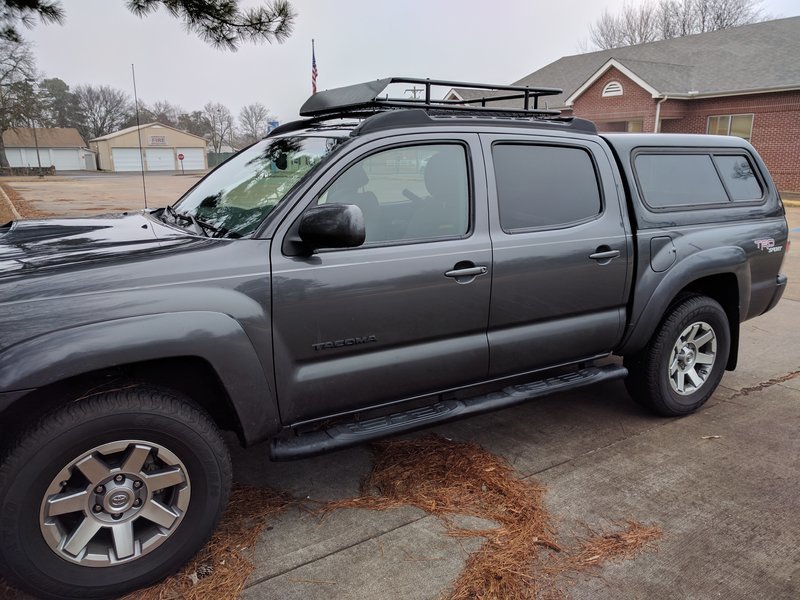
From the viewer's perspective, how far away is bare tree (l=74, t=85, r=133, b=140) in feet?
281

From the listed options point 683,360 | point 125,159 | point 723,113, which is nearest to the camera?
point 683,360

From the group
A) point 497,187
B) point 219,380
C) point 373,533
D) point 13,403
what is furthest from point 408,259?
point 13,403

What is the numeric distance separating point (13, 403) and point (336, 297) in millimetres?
1311

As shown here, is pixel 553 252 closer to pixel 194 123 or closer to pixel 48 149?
A: pixel 48 149

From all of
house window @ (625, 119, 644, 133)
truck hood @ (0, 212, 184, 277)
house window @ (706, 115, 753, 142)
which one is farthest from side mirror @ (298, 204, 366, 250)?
house window @ (625, 119, 644, 133)

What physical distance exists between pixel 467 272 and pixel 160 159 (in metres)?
70.3

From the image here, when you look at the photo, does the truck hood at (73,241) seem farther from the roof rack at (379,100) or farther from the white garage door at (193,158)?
the white garage door at (193,158)

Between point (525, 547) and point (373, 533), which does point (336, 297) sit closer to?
point (373, 533)

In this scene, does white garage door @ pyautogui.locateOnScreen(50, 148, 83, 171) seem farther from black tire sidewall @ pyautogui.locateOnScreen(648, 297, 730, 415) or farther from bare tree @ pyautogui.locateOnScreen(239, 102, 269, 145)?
black tire sidewall @ pyautogui.locateOnScreen(648, 297, 730, 415)

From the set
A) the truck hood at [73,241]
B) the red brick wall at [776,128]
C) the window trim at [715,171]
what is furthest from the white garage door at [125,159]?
the window trim at [715,171]

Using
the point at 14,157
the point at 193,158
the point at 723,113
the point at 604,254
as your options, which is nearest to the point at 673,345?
the point at 604,254

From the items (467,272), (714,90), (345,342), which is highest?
(714,90)

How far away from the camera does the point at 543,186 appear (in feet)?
12.0

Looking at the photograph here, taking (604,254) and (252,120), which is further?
(252,120)
